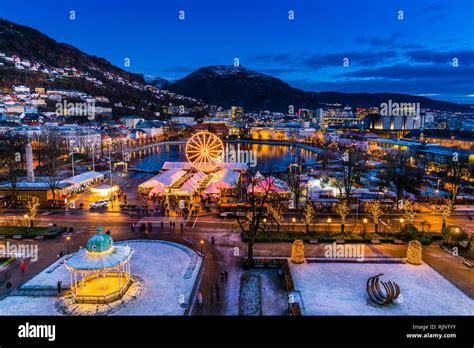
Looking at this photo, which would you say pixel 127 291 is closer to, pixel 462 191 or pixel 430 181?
pixel 462 191

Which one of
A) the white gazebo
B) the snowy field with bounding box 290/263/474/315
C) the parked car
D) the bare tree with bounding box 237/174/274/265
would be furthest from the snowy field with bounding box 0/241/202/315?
the parked car

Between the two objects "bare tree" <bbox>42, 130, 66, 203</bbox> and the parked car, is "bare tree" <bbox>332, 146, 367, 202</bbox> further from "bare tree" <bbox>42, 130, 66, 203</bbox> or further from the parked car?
"bare tree" <bbox>42, 130, 66, 203</bbox>

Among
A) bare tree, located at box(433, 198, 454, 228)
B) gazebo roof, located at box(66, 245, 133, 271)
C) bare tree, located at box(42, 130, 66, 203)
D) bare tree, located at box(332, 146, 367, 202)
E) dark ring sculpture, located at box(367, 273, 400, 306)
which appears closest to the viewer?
dark ring sculpture, located at box(367, 273, 400, 306)

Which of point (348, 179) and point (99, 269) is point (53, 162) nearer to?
point (99, 269)

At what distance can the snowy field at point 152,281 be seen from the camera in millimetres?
15466

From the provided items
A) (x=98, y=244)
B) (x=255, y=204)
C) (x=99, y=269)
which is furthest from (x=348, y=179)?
(x=99, y=269)

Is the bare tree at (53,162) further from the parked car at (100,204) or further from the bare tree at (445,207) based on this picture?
the bare tree at (445,207)

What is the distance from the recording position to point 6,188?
34812mm

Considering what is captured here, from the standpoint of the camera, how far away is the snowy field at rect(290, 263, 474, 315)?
15516 mm

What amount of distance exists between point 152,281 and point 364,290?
34.6ft

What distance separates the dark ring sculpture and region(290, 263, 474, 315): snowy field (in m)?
0.26

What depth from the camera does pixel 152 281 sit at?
18.3m
